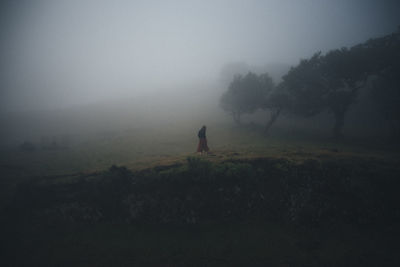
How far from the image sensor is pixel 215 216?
12.0 meters

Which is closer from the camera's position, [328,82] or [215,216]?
[215,216]

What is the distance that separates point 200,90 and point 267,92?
73.2 metres

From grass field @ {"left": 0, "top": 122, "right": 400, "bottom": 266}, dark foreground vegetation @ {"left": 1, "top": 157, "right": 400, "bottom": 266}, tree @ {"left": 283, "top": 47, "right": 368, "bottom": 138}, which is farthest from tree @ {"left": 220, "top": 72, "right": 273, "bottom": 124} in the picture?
dark foreground vegetation @ {"left": 1, "top": 157, "right": 400, "bottom": 266}

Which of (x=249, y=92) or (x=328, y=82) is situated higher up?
(x=249, y=92)

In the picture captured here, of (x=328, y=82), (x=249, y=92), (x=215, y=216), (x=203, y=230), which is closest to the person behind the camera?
(x=203, y=230)

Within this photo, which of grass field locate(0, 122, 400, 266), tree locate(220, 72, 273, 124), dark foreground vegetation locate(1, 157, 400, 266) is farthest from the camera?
tree locate(220, 72, 273, 124)

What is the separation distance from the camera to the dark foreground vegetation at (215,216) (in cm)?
945

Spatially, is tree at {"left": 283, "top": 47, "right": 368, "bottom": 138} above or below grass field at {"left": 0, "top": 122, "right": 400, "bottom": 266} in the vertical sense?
above

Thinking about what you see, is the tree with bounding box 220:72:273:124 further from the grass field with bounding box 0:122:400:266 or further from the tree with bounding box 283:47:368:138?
the grass field with bounding box 0:122:400:266

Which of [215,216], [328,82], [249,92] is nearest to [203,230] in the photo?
[215,216]

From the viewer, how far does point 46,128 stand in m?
67.5

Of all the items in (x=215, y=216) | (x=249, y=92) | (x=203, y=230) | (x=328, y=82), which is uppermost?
(x=249, y=92)

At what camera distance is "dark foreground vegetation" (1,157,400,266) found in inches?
372

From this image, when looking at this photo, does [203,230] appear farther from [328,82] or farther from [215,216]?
[328,82]
